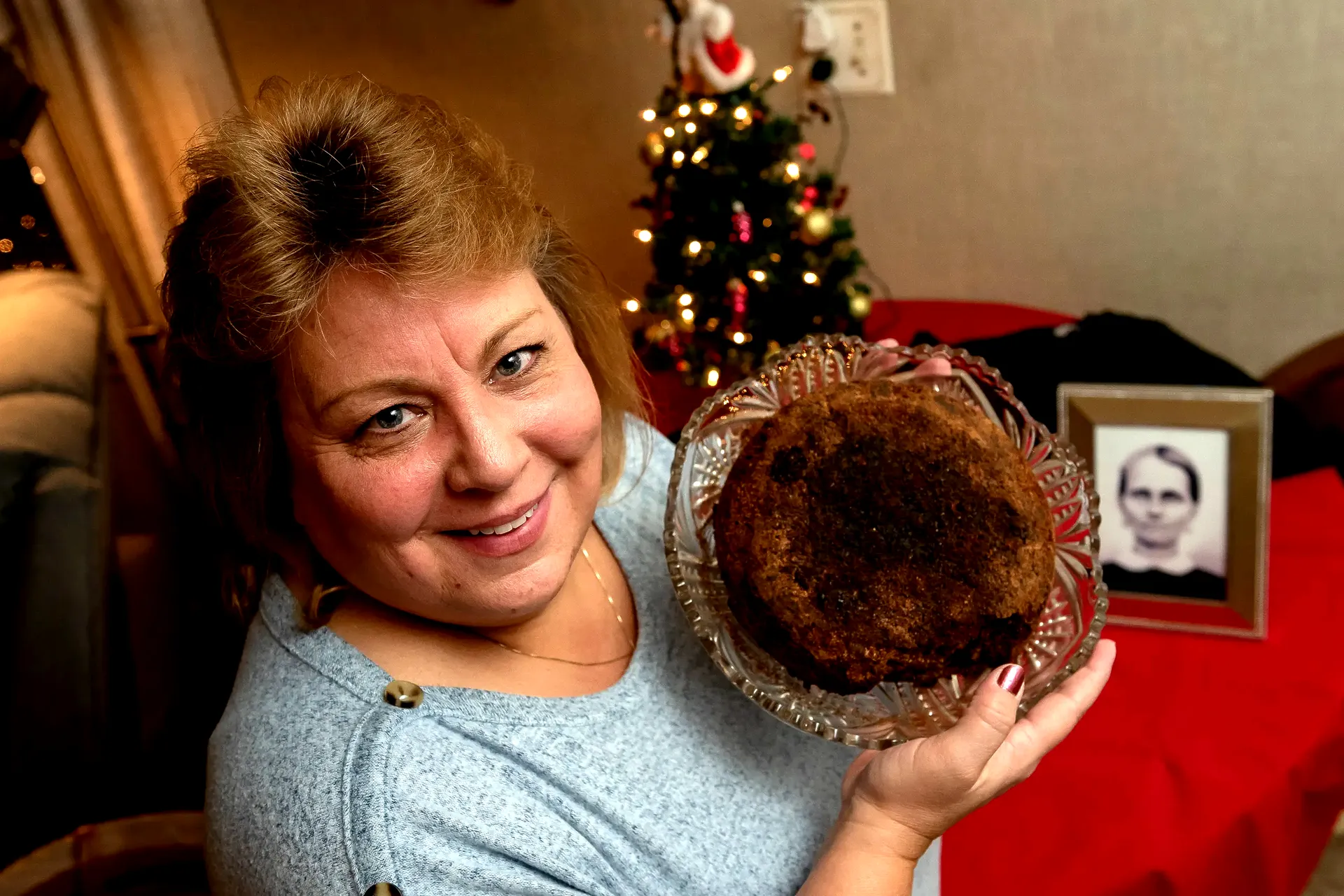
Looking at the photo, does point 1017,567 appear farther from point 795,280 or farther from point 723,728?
point 795,280

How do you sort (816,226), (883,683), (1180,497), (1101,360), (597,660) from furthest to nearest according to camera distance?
(816,226)
(1101,360)
(1180,497)
(597,660)
(883,683)

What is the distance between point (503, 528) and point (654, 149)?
1.37m

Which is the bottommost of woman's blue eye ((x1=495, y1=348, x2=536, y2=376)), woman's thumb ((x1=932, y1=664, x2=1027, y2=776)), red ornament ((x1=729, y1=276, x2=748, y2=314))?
woman's thumb ((x1=932, y1=664, x2=1027, y2=776))

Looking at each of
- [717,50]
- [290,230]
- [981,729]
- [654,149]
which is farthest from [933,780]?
[717,50]

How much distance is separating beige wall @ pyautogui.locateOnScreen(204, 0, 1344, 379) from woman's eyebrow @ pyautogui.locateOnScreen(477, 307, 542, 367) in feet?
5.36

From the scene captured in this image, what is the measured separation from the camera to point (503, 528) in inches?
29.8

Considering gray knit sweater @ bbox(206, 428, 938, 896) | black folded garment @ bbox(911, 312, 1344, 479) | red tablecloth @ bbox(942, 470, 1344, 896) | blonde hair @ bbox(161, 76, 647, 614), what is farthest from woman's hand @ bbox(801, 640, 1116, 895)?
black folded garment @ bbox(911, 312, 1344, 479)

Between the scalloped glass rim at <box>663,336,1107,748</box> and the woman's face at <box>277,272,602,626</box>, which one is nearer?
the woman's face at <box>277,272,602,626</box>

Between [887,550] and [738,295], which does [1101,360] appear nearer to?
[738,295]

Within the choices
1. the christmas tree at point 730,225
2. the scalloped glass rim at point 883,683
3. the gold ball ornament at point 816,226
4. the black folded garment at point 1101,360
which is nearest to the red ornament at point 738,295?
the christmas tree at point 730,225

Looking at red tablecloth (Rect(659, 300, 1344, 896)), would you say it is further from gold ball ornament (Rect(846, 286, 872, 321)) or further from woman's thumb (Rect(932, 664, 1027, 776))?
gold ball ornament (Rect(846, 286, 872, 321))

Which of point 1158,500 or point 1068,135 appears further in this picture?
point 1068,135

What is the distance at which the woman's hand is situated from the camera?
72cm

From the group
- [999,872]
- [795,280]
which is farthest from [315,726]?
[795,280]
